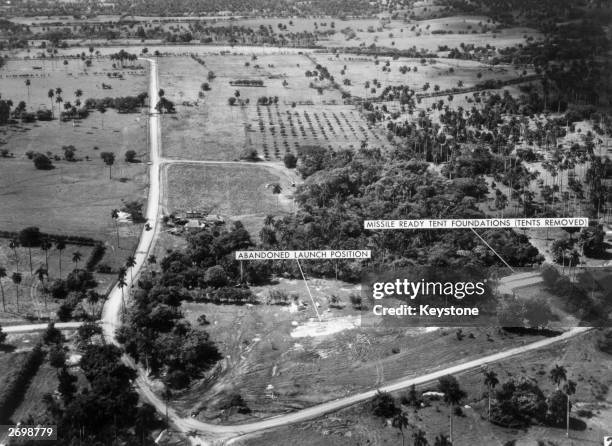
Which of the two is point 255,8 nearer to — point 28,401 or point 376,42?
point 376,42

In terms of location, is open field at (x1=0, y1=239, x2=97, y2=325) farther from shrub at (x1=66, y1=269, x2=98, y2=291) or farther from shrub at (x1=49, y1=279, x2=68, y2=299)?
shrub at (x1=66, y1=269, x2=98, y2=291)

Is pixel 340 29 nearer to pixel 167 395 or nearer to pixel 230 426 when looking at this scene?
pixel 167 395

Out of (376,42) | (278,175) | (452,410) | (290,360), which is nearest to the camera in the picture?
(452,410)

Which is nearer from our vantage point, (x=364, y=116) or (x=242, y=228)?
(x=242, y=228)

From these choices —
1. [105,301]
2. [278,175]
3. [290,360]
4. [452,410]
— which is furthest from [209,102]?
[452,410]

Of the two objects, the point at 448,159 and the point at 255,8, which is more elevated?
the point at 255,8

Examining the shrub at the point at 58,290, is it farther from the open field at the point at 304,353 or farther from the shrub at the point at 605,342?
the shrub at the point at 605,342
